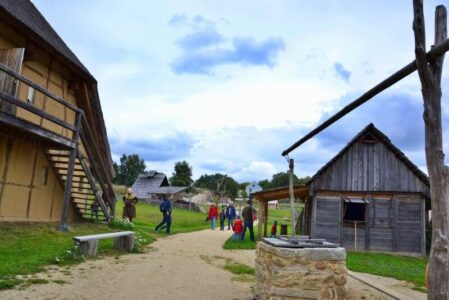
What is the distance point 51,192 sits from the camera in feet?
46.8

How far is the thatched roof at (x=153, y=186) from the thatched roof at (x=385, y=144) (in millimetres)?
42608

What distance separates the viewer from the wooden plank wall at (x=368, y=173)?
17609 mm

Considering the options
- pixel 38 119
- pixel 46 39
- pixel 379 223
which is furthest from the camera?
pixel 379 223

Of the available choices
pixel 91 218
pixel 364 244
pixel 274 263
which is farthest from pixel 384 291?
pixel 91 218

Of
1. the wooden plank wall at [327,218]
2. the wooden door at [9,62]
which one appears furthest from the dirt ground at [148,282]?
the wooden plank wall at [327,218]

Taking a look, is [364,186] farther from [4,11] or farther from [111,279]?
[4,11]

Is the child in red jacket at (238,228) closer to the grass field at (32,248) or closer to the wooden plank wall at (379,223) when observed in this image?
the wooden plank wall at (379,223)

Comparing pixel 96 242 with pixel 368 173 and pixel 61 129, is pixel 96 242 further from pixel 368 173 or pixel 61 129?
pixel 368 173

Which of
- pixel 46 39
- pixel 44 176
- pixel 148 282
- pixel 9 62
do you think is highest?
pixel 46 39

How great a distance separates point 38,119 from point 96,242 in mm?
5927

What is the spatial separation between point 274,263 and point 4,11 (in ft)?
30.2

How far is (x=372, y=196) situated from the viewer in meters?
17.8

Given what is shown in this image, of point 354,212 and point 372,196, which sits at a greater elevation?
point 372,196

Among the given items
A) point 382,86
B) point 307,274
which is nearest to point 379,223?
point 307,274
